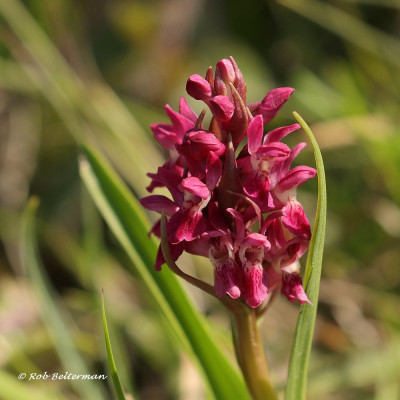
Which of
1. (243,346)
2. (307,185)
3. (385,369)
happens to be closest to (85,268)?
(307,185)

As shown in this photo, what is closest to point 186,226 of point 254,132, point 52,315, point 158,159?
point 254,132

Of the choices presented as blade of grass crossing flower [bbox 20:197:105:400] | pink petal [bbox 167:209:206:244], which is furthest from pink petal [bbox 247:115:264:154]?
blade of grass crossing flower [bbox 20:197:105:400]

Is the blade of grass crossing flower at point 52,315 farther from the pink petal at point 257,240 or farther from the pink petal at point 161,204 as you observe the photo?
the pink petal at point 257,240

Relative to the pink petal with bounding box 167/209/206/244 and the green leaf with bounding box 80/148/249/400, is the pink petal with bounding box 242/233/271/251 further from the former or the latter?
the green leaf with bounding box 80/148/249/400

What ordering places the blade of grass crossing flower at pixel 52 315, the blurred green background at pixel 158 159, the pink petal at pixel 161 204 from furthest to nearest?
the blurred green background at pixel 158 159
the blade of grass crossing flower at pixel 52 315
the pink petal at pixel 161 204

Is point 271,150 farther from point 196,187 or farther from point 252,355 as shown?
point 252,355

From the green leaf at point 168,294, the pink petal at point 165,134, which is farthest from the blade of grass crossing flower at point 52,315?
the pink petal at point 165,134
